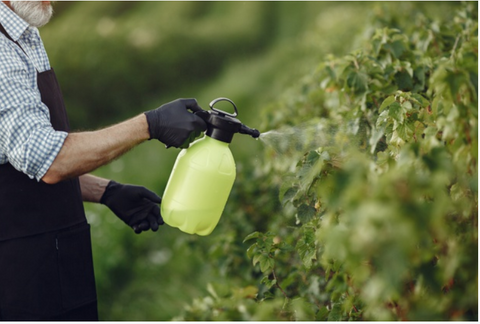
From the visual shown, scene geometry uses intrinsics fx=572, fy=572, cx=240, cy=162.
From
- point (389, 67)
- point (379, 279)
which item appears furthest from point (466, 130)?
point (389, 67)

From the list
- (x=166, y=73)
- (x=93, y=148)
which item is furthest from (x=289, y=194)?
(x=166, y=73)

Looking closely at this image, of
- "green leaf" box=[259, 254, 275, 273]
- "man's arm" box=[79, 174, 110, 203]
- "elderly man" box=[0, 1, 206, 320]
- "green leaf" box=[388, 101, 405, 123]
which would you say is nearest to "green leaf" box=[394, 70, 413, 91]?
"green leaf" box=[388, 101, 405, 123]

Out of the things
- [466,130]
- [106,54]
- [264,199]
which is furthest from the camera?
[106,54]

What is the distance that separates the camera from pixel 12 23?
1998 mm

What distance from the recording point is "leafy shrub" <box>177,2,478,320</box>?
959 mm

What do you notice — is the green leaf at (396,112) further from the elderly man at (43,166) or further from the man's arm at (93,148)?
the man's arm at (93,148)

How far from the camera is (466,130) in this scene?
1243 millimetres

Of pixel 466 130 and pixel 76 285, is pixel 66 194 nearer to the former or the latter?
pixel 76 285

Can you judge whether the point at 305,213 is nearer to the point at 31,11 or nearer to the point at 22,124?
the point at 22,124

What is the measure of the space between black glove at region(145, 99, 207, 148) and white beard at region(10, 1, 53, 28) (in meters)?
0.58

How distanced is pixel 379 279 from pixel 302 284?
1.54 metres

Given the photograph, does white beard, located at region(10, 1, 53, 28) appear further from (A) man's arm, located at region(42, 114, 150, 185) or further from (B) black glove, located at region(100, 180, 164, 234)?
(B) black glove, located at region(100, 180, 164, 234)

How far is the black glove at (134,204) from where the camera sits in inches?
95.6

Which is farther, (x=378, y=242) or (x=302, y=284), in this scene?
(x=302, y=284)
